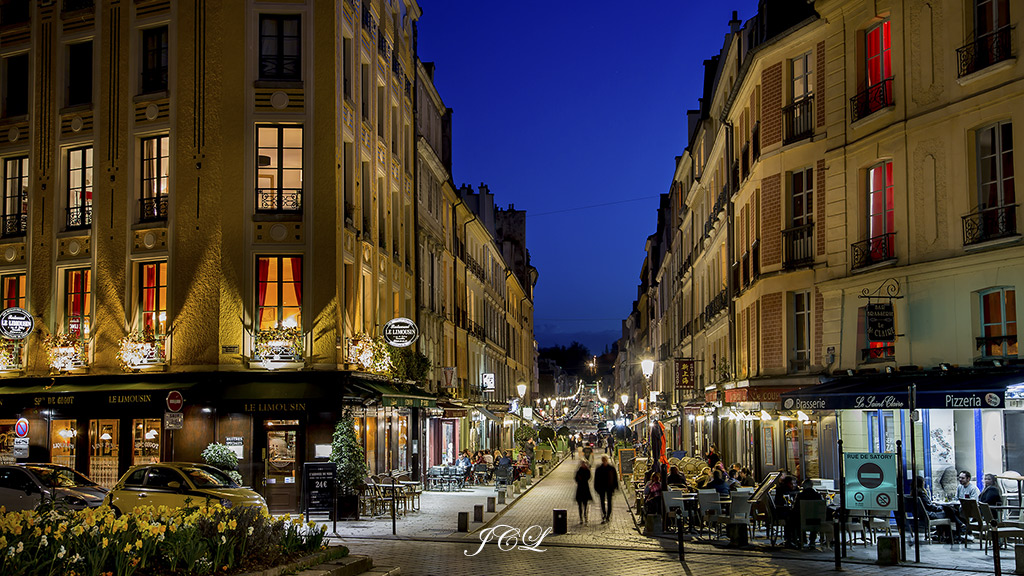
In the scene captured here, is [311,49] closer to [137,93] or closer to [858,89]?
[137,93]

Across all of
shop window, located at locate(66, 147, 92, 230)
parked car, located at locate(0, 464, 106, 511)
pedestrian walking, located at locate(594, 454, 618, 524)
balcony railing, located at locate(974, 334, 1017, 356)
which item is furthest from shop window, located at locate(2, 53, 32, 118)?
balcony railing, located at locate(974, 334, 1017, 356)

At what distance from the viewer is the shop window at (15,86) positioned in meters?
29.4

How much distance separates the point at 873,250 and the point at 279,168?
1479 cm

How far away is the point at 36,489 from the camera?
789 inches

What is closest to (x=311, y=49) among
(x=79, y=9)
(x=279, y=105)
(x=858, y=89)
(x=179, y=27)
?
(x=279, y=105)

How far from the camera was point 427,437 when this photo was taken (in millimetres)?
38938

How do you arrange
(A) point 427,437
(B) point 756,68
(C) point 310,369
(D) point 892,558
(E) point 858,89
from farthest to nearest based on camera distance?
(A) point 427,437
(B) point 756,68
(C) point 310,369
(E) point 858,89
(D) point 892,558

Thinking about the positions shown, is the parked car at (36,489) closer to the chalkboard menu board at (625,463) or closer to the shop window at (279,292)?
the shop window at (279,292)

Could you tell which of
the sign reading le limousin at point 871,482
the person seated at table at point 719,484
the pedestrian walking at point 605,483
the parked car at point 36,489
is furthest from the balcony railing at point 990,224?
the parked car at point 36,489

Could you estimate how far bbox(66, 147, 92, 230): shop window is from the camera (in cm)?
2780

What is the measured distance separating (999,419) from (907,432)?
7.45ft

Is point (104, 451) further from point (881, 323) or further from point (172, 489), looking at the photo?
point (881, 323)

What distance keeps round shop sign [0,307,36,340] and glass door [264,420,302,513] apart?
699 centimetres

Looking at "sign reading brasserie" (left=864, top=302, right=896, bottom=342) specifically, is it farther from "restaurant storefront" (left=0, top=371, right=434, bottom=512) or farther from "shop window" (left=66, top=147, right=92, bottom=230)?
"shop window" (left=66, top=147, right=92, bottom=230)
